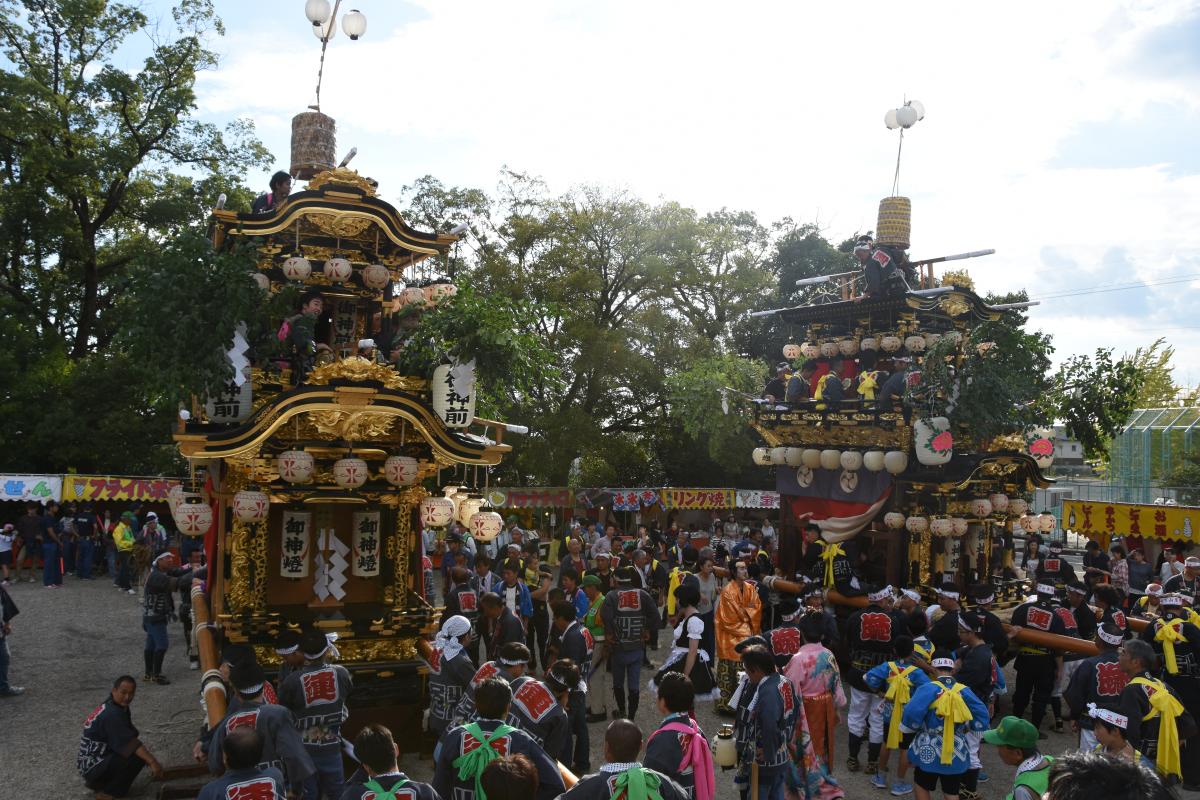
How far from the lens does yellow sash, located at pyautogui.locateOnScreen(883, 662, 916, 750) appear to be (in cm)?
799

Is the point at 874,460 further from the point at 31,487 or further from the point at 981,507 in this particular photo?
the point at 31,487

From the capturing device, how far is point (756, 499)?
2750 cm

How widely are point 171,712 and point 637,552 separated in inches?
271

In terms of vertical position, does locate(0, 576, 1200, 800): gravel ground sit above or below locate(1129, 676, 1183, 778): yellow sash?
below

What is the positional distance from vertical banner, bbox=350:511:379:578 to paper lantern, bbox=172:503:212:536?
1.68 meters

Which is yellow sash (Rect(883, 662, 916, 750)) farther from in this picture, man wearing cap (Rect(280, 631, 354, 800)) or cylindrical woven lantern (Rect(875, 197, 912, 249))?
cylindrical woven lantern (Rect(875, 197, 912, 249))

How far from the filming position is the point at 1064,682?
11297 mm

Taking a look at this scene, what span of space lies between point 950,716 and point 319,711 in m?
5.10

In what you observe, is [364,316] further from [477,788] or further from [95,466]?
[95,466]

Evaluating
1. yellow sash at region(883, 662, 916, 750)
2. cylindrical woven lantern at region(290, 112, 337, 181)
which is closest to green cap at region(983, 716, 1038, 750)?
yellow sash at region(883, 662, 916, 750)

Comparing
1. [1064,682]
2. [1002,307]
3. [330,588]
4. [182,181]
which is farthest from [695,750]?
[182,181]

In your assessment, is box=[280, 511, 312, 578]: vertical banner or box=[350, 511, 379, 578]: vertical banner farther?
box=[350, 511, 379, 578]: vertical banner

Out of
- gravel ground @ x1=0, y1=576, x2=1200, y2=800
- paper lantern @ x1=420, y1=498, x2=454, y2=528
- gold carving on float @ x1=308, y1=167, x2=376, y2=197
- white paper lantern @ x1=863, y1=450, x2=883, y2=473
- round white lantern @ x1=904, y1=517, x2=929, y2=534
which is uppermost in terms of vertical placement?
gold carving on float @ x1=308, y1=167, x2=376, y2=197

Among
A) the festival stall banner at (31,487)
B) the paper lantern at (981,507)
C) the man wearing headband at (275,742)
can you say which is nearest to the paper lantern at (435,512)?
the man wearing headband at (275,742)
